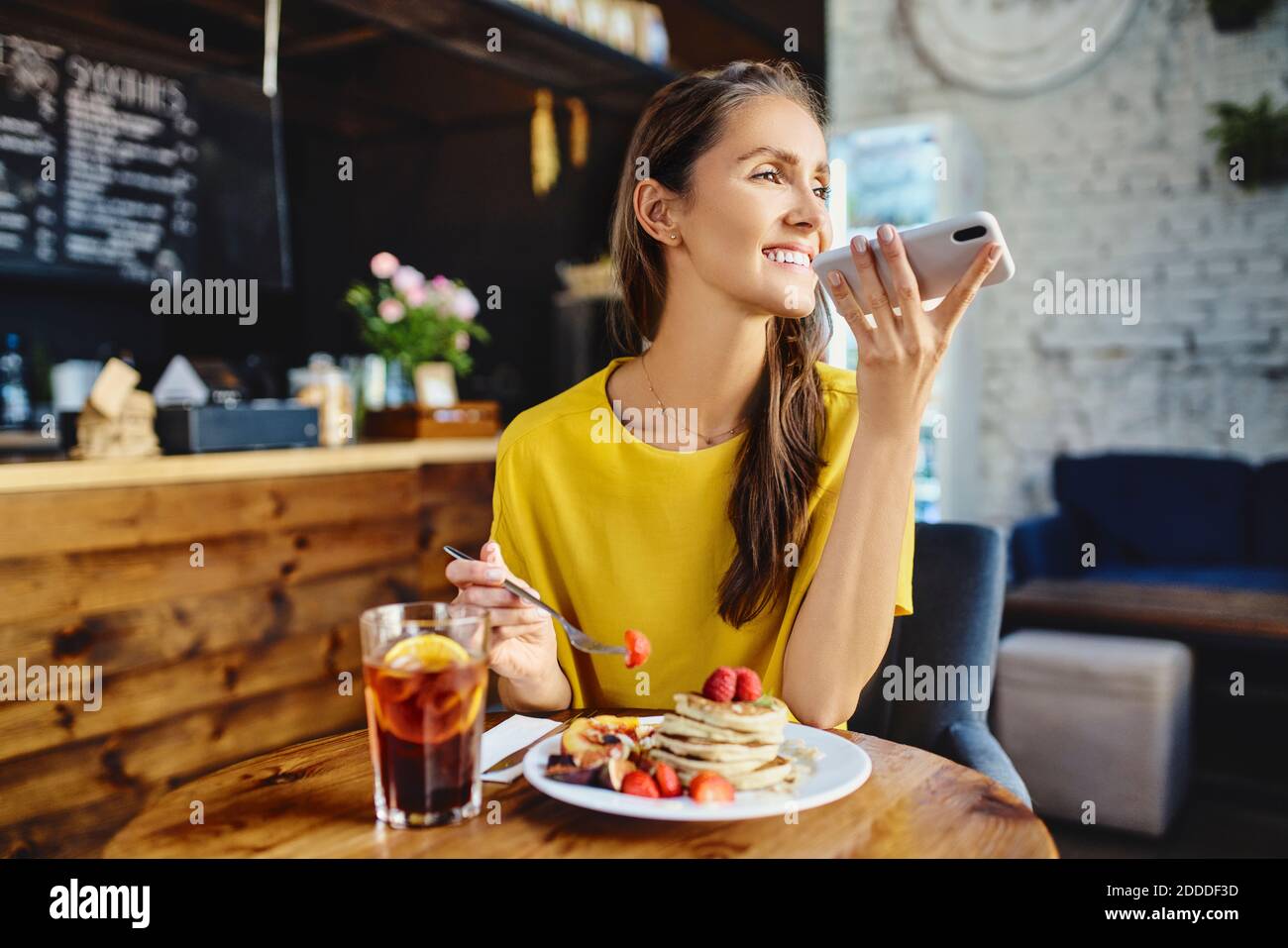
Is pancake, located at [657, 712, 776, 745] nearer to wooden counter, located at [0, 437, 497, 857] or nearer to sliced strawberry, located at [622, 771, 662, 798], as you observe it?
sliced strawberry, located at [622, 771, 662, 798]

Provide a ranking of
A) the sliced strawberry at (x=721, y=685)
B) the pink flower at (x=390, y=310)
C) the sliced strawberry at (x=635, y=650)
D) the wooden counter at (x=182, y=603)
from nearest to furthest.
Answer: the sliced strawberry at (x=721, y=685) < the sliced strawberry at (x=635, y=650) < the wooden counter at (x=182, y=603) < the pink flower at (x=390, y=310)

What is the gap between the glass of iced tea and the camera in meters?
0.83

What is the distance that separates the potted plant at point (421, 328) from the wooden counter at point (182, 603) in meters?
0.38

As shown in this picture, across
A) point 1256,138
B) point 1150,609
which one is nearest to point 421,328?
point 1150,609

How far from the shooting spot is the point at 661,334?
153cm

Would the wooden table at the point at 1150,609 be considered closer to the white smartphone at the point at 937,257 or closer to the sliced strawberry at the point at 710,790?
the white smartphone at the point at 937,257

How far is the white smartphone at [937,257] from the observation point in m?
1.01

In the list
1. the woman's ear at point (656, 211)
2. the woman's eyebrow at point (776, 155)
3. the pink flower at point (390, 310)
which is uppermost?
the pink flower at point (390, 310)

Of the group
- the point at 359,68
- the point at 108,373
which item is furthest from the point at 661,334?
the point at 359,68

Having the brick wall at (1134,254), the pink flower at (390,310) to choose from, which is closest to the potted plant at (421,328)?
the pink flower at (390,310)

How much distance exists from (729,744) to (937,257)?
21.0 inches

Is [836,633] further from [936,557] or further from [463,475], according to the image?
[463,475]
